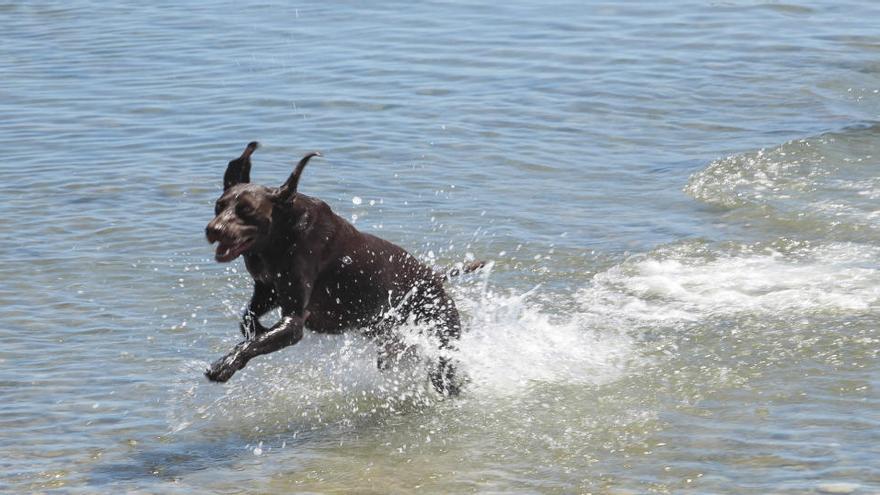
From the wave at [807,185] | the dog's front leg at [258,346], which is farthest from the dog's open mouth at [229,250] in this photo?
the wave at [807,185]

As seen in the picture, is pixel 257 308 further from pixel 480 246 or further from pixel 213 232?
pixel 480 246

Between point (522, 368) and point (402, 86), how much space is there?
296 inches

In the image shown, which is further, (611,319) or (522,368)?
(611,319)

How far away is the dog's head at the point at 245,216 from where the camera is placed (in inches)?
257

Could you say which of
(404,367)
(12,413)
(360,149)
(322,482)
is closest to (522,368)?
(404,367)

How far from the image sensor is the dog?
6.64 metres

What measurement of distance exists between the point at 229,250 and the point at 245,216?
0.55 ft

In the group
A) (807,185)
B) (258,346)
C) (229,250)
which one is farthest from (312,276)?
(807,185)

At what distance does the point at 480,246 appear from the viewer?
1017 cm

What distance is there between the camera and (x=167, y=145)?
1291 cm

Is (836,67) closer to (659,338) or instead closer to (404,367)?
(659,338)

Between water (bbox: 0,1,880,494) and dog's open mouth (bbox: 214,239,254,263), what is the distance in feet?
3.10

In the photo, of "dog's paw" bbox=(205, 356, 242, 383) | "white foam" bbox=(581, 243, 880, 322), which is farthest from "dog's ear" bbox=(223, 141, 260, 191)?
"white foam" bbox=(581, 243, 880, 322)

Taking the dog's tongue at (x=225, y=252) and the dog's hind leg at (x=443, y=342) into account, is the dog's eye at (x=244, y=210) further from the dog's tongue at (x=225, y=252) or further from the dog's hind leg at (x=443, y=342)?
the dog's hind leg at (x=443, y=342)
